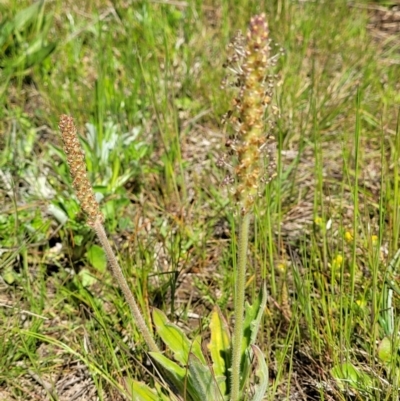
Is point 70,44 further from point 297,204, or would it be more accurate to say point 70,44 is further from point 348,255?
point 348,255

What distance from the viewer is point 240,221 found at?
1.36 metres

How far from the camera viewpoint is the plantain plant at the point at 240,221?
119 cm

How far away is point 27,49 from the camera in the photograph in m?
3.55

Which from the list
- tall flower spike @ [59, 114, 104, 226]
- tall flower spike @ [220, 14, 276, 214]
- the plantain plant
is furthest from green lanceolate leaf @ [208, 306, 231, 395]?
tall flower spike @ [220, 14, 276, 214]

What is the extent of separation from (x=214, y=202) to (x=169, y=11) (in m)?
1.69

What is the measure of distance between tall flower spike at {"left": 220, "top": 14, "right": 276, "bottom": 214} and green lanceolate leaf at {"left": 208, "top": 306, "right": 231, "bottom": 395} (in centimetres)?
63

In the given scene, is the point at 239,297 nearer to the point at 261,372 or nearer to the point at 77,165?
the point at 261,372

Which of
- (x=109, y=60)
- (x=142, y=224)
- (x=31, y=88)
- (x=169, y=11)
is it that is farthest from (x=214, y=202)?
(x=169, y=11)

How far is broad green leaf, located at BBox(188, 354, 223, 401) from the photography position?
1.63 metres

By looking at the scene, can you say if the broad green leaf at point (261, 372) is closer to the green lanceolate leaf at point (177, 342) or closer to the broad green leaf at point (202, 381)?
the broad green leaf at point (202, 381)

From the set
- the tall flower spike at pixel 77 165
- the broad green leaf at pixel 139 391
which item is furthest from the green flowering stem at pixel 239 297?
the tall flower spike at pixel 77 165

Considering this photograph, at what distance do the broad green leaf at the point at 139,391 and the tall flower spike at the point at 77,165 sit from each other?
49 centimetres

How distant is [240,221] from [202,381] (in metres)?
0.55

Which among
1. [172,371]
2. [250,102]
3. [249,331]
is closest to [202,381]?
[172,371]
